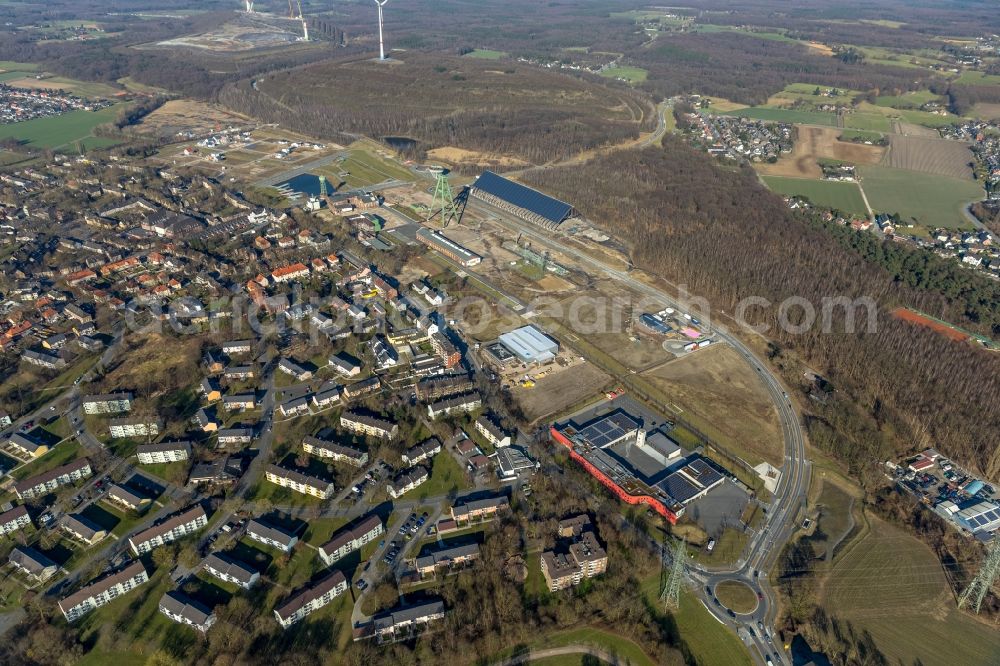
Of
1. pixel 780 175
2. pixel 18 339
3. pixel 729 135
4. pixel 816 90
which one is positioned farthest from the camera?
pixel 816 90

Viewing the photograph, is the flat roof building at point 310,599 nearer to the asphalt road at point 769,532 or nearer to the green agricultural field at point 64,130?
the asphalt road at point 769,532

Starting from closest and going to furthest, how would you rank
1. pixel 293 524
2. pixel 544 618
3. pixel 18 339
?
1. pixel 544 618
2. pixel 293 524
3. pixel 18 339

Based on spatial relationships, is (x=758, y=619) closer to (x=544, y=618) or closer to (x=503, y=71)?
(x=544, y=618)

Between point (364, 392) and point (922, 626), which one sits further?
point (364, 392)

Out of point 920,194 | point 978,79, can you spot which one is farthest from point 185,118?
point 978,79

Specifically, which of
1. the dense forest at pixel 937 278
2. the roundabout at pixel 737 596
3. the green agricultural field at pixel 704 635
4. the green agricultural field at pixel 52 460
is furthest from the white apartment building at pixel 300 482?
the dense forest at pixel 937 278

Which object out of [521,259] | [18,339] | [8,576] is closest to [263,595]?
[8,576]
